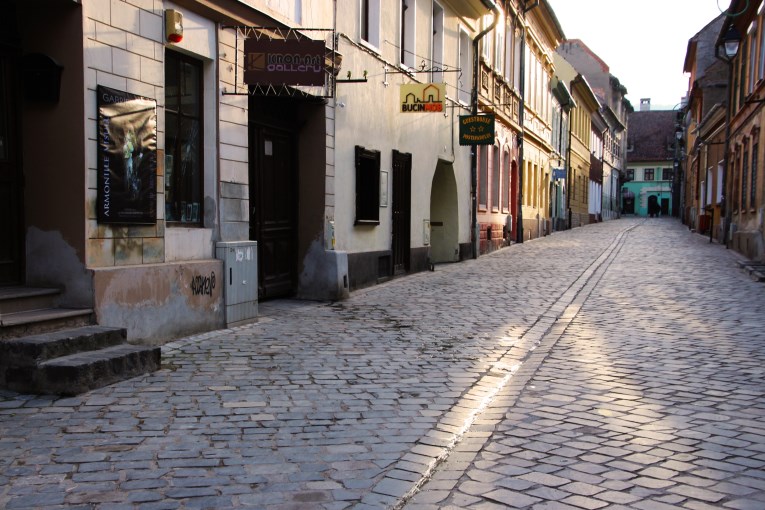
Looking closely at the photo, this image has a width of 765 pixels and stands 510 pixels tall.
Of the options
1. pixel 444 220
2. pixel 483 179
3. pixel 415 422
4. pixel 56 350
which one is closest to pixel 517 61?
pixel 483 179

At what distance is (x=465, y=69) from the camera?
20.7 metres

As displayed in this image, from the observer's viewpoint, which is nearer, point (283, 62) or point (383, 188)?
point (283, 62)

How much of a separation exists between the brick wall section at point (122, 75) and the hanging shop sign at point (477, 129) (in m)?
11.7

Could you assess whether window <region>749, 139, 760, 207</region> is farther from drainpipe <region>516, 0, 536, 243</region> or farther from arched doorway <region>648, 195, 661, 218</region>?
arched doorway <region>648, 195, 661, 218</region>

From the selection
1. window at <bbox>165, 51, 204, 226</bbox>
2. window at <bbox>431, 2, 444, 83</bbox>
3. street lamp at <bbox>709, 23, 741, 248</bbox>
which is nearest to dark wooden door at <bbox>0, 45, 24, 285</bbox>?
window at <bbox>165, 51, 204, 226</bbox>

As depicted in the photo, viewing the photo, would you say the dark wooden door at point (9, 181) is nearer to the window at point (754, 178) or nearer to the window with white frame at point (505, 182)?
the window at point (754, 178)

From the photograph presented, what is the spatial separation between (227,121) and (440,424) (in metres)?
5.33

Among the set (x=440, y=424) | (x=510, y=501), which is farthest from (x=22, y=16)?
(x=510, y=501)

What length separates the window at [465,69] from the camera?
20.3m

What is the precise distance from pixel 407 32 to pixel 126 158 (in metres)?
9.81

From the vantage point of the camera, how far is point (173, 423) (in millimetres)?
5102

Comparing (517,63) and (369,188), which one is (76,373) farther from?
(517,63)

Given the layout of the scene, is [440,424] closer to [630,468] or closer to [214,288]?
[630,468]

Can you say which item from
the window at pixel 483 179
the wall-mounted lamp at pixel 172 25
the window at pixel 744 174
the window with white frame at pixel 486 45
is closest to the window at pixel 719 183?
the window at pixel 744 174
